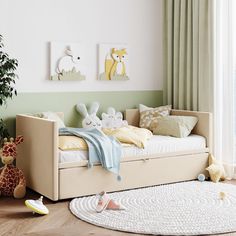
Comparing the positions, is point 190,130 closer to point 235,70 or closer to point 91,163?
point 235,70

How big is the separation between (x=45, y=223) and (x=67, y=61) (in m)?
1.80

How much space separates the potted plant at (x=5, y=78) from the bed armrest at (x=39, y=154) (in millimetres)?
147

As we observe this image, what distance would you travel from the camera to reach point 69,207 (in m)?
3.49

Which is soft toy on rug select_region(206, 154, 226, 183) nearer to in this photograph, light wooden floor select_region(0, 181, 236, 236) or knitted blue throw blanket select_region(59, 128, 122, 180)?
knitted blue throw blanket select_region(59, 128, 122, 180)

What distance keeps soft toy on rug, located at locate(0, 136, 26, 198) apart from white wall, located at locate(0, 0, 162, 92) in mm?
629

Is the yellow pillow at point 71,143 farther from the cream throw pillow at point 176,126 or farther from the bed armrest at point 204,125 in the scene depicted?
the bed armrest at point 204,125

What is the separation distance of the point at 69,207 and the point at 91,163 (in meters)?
0.41

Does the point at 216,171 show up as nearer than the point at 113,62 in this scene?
Yes

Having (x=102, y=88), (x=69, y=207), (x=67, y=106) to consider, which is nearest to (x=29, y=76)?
(x=67, y=106)

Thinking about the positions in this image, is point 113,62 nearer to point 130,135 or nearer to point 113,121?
point 113,121

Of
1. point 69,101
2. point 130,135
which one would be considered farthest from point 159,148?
point 69,101

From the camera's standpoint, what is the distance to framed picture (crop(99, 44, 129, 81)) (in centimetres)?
471

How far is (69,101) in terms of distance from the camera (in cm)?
454

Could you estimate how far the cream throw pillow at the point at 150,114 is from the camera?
466cm
